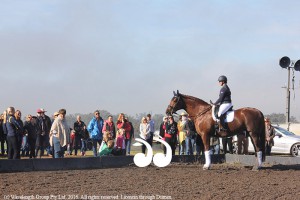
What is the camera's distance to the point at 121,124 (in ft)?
70.7

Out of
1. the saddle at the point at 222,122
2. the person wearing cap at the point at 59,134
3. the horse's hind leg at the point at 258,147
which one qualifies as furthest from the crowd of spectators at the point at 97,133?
the horse's hind leg at the point at 258,147

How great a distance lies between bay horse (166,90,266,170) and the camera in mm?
16094

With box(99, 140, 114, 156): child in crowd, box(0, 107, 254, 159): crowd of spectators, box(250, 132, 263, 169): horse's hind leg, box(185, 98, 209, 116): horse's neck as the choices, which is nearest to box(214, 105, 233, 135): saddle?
box(185, 98, 209, 116): horse's neck

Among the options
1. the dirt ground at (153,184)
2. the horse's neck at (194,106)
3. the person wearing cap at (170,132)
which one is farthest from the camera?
the person wearing cap at (170,132)

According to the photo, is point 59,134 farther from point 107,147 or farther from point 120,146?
point 120,146

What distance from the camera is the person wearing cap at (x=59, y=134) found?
1653cm

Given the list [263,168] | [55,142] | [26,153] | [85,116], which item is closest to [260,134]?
[263,168]

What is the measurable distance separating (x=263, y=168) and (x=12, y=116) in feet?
26.7

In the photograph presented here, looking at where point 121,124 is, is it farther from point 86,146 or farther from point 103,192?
point 103,192

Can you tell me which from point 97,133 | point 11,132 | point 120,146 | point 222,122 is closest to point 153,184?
point 222,122

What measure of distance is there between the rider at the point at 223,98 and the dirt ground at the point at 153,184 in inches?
70.0

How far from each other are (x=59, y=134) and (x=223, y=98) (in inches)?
206

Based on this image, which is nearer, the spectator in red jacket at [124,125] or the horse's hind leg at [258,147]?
the horse's hind leg at [258,147]

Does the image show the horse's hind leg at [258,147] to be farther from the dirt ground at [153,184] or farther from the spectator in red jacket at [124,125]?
the spectator in red jacket at [124,125]
